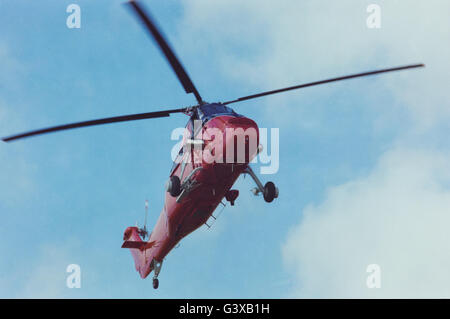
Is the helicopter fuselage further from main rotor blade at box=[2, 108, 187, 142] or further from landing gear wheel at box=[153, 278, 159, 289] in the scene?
landing gear wheel at box=[153, 278, 159, 289]

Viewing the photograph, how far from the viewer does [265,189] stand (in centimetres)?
2072

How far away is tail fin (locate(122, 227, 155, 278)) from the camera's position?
27.6 metres

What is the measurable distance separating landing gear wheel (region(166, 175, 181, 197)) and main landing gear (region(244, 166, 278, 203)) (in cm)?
281

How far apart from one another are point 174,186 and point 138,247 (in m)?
9.08

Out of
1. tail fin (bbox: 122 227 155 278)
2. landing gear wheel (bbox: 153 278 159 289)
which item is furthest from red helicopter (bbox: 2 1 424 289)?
tail fin (bbox: 122 227 155 278)

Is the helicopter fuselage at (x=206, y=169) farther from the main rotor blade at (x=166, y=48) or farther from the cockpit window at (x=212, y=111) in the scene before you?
the main rotor blade at (x=166, y=48)

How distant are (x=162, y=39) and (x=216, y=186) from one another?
6661 mm

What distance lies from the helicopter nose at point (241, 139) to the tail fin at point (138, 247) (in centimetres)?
1024

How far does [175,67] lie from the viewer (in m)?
18.4

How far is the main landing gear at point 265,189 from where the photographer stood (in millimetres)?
20531

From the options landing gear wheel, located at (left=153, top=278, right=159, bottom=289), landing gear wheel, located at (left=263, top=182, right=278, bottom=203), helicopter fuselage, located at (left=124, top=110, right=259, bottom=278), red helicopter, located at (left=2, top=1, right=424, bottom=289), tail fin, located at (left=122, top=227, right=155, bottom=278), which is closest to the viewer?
red helicopter, located at (left=2, top=1, right=424, bottom=289)
